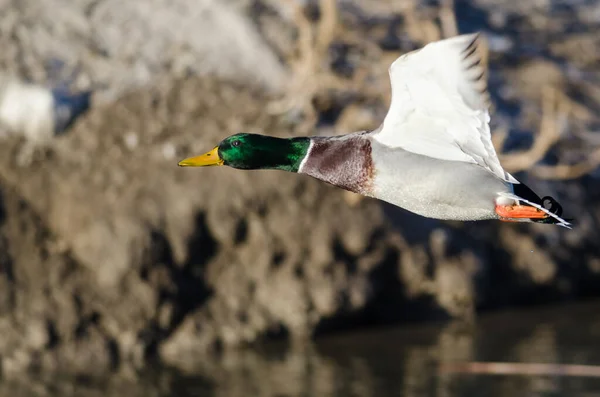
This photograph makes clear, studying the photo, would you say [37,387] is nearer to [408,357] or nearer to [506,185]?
[408,357]

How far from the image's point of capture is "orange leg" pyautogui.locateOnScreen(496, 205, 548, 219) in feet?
12.4

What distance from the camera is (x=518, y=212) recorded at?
380 centimetres

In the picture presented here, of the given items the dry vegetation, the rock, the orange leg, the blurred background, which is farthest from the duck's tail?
the rock

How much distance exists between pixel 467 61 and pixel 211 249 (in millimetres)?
4913

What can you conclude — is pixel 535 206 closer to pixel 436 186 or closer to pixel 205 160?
pixel 436 186

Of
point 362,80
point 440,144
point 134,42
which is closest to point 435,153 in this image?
point 440,144

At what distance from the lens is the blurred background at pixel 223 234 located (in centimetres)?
805

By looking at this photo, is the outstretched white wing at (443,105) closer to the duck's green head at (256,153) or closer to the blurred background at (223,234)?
the duck's green head at (256,153)

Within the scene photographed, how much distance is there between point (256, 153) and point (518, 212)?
92 centimetres

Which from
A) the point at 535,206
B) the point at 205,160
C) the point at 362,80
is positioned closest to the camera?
the point at 535,206

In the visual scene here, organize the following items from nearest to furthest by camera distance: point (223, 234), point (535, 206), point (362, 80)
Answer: point (535, 206) → point (223, 234) → point (362, 80)

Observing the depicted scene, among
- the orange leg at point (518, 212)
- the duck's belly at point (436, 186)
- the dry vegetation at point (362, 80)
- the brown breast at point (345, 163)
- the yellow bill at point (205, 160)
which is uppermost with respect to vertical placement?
the dry vegetation at point (362, 80)

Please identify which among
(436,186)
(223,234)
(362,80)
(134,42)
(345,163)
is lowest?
(436,186)

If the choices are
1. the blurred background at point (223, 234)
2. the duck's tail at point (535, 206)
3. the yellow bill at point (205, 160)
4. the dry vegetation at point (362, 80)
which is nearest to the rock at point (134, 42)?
the blurred background at point (223, 234)
